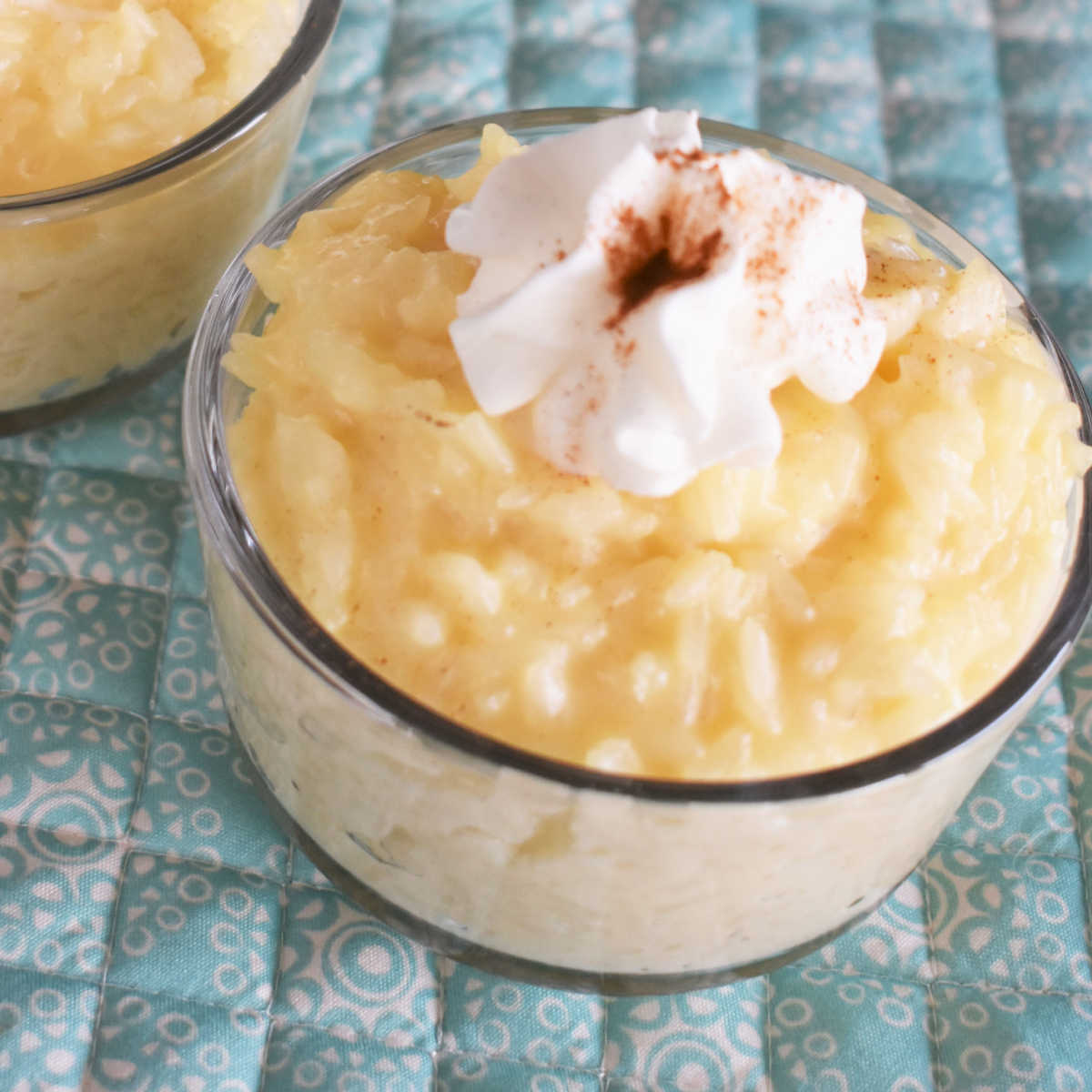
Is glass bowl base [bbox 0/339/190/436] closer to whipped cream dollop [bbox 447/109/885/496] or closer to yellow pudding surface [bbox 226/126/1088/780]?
yellow pudding surface [bbox 226/126/1088/780]

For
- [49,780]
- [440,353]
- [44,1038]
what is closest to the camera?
[440,353]

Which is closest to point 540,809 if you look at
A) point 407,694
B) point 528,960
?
point 407,694

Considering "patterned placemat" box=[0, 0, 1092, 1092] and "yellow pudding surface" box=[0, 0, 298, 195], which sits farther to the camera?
"yellow pudding surface" box=[0, 0, 298, 195]

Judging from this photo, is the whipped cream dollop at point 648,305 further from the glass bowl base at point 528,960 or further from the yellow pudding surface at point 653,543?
the glass bowl base at point 528,960

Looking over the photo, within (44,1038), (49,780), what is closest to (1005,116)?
(49,780)

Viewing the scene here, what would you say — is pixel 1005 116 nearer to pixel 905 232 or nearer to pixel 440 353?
pixel 905 232

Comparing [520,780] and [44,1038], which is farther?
[44,1038]

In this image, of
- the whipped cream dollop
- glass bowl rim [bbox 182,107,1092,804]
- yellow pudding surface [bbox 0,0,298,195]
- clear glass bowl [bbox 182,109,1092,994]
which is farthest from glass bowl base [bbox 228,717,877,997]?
yellow pudding surface [bbox 0,0,298,195]

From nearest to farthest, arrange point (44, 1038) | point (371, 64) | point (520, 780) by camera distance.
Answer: point (520, 780) < point (44, 1038) < point (371, 64)
